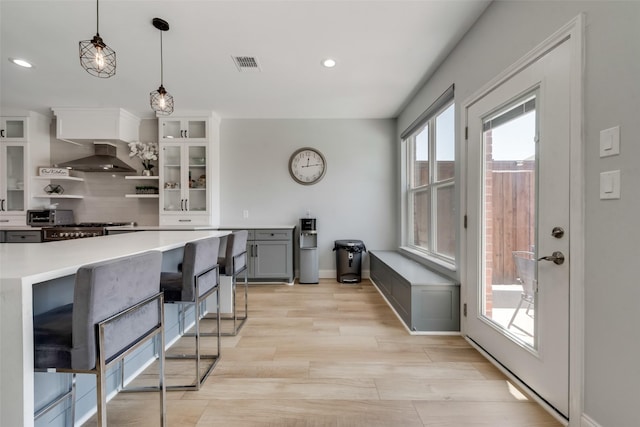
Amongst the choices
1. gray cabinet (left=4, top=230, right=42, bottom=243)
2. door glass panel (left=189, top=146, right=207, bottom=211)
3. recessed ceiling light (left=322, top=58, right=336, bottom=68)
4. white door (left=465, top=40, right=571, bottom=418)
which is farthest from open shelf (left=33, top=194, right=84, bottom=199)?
white door (left=465, top=40, right=571, bottom=418)

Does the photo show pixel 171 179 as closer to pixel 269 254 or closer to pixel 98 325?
pixel 269 254

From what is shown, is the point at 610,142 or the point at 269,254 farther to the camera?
the point at 269,254

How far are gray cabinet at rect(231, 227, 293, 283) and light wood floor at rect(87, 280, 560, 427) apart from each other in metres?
1.49

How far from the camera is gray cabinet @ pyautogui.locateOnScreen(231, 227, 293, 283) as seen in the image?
414cm

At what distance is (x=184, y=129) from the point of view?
4.22 m

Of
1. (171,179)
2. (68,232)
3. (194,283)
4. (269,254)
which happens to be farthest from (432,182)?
(68,232)

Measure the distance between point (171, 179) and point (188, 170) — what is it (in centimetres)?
36

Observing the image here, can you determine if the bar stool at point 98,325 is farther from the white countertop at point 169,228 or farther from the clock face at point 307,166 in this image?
the clock face at point 307,166

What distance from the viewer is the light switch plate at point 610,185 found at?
1140mm

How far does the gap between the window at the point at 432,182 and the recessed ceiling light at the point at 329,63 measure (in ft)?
3.94

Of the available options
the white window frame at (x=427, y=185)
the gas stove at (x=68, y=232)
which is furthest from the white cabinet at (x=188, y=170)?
the white window frame at (x=427, y=185)

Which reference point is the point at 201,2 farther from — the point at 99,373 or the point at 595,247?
the point at 595,247

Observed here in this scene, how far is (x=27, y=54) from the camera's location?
8.70ft

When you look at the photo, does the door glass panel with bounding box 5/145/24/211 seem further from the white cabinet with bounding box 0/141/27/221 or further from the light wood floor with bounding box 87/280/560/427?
the light wood floor with bounding box 87/280/560/427
